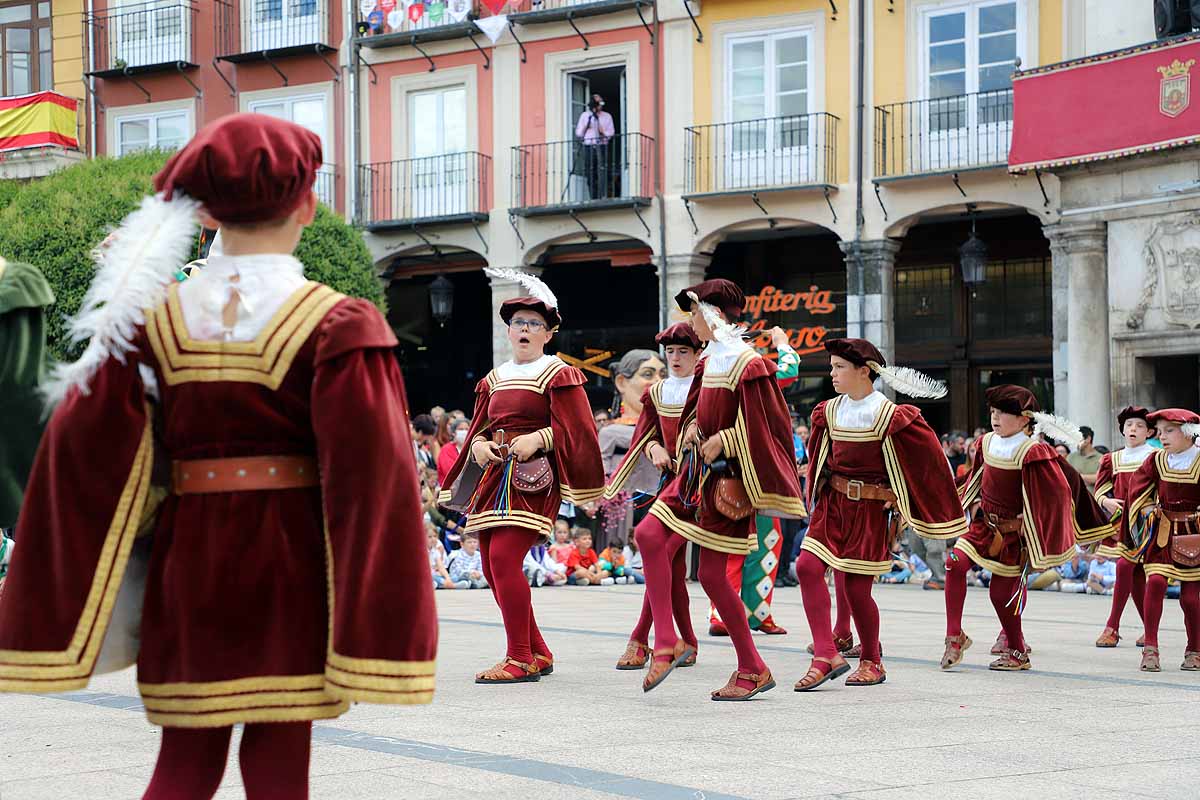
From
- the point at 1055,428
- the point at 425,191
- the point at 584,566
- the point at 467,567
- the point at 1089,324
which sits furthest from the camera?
the point at 425,191

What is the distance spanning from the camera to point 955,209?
23953 mm

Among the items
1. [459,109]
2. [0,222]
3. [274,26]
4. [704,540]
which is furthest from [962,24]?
[704,540]

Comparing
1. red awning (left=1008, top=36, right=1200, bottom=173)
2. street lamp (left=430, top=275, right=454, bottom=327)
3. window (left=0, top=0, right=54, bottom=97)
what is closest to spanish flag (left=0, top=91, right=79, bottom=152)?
window (left=0, top=0, right=54, bottom=97)

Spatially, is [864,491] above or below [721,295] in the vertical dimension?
below

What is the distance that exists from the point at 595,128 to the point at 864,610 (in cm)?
1832

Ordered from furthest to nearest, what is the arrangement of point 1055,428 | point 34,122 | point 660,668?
1. point 34,122
2. point 1055,428
3. point 660,668

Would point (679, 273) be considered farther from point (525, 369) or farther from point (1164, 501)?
point (525, 369)

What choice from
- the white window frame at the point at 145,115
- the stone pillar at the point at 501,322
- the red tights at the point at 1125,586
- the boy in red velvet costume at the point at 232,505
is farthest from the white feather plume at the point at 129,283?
the white window frame at the point at 145,115

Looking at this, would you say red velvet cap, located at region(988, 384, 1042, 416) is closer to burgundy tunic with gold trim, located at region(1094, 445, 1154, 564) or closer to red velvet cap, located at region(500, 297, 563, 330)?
burgundy tunic with gold trim, located at region(1094, 445, 1154, 564)

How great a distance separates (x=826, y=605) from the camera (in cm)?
862

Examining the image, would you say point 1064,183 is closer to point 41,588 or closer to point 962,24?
point 962,24

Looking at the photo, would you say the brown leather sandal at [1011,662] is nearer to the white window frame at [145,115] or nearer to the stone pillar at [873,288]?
the stone pillar at [873,288]

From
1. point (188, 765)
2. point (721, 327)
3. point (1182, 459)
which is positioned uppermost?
point (721, 327)

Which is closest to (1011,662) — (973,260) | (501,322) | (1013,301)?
(973,260)
